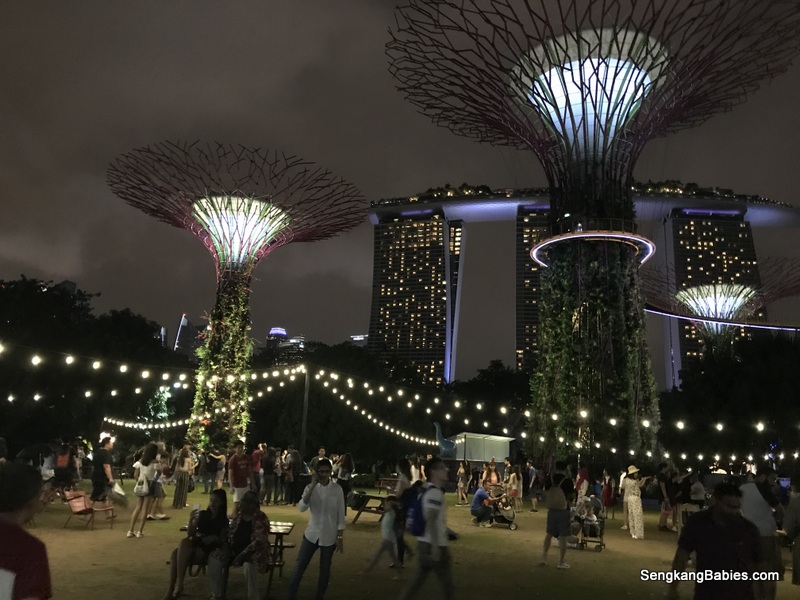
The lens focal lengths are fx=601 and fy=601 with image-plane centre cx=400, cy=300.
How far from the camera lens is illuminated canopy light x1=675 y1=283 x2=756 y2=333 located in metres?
40.8

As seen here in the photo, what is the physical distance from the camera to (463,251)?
391ft

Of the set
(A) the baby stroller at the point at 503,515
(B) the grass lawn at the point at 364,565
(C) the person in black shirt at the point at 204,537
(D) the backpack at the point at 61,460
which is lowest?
(B) the grass lawn at the point at 364,565

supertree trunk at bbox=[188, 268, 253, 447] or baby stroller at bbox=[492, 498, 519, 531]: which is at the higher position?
supertree trunk at bbox=[188, 268, 253, 447]

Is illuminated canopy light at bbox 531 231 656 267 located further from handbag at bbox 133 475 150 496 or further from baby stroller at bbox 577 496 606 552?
handbag at bbox 133 475 150 496

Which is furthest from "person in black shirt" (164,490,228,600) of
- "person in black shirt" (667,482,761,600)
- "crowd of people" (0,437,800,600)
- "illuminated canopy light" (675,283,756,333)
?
"illuminated canopy light" (675,283,756,333)

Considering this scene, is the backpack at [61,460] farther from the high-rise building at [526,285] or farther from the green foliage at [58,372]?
the high-rise building at [526,285]

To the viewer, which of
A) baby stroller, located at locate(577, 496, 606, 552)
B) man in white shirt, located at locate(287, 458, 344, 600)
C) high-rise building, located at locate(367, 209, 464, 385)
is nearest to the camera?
man in white shirt, located at locate(287, 458, 344, 600)

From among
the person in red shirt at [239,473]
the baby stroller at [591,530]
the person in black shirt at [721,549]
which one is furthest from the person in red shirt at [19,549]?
the baby stroller at [591,530]

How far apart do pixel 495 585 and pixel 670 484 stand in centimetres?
911

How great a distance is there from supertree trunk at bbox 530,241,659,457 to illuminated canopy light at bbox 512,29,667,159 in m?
4.24

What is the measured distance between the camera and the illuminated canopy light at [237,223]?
21.6m

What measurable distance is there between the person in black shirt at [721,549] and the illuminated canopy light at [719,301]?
1575 inches

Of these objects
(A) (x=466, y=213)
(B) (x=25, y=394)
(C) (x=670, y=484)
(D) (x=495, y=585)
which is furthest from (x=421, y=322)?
(D) (x=495, y=585)

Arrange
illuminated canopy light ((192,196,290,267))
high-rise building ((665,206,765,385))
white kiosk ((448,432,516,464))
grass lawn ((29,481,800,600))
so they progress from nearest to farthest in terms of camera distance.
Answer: grass lawn ((29,481,800,600)), illuminated canopy light ((192,196,290,267)), white kiosk ((448,432,516,464)), high-rise building ((665,206,765,385))
